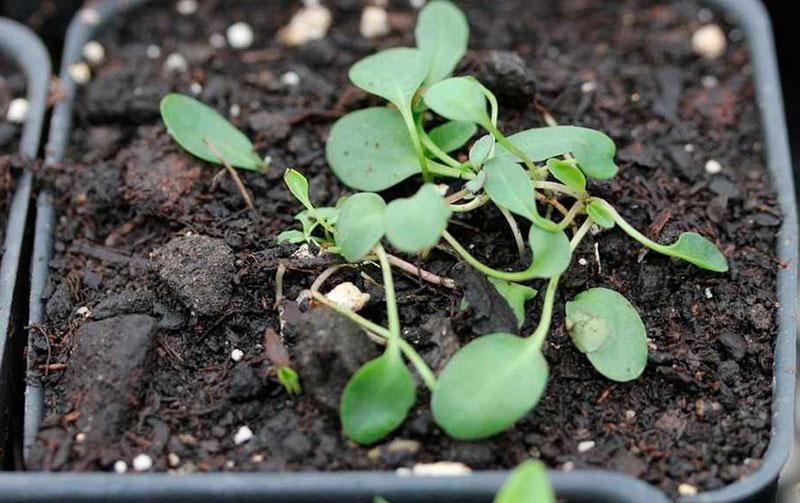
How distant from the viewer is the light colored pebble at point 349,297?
3.81 ft

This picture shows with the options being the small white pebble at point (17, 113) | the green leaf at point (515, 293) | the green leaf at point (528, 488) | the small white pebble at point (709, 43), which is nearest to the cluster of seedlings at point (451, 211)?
the green leaf at point (515, 293)

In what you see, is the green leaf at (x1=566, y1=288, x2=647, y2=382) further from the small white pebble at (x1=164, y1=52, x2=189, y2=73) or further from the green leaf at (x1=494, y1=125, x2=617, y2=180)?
the small white pebble at (x1=164, y1=52, x2=189, y2=73)

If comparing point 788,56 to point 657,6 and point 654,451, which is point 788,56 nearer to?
point 657,6

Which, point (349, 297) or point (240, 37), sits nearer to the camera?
point (349, 297)

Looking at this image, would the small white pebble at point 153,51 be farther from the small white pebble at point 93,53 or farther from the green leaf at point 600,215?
the green leaf at point 600,215

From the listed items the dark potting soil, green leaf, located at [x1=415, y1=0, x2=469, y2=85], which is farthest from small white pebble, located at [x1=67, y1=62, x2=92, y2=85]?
green leaf, located at [x1=415, y1=0, x2=469, y2=85]

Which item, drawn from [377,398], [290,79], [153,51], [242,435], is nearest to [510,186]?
[377,398]

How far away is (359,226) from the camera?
43.0 inches

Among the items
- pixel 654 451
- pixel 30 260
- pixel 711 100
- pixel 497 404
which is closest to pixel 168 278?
pixel 30 260

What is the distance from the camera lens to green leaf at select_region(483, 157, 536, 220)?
3.66 ft

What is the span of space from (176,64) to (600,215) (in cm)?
72

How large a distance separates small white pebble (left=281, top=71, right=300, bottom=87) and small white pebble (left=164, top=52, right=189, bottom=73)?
16 centimetres

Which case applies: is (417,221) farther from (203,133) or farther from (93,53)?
(93,53)

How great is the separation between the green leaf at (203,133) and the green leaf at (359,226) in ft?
0.90
